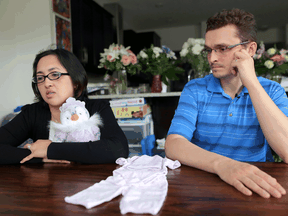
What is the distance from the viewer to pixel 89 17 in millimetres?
3488

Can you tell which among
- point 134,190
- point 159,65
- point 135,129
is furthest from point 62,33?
point 134,190

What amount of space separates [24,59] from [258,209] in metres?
2.73

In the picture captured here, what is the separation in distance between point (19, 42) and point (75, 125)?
2.06 meters

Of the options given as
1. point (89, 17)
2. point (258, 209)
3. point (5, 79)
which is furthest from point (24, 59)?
point (258, 209)

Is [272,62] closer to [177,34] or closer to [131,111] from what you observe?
[131,111]

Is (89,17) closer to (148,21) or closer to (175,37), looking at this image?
(148,21)

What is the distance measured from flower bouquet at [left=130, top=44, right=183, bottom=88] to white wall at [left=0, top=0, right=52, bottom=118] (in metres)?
1.23

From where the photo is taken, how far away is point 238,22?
1098 millimetres

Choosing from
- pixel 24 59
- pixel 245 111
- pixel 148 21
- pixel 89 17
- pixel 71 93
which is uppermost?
pixel 148 21

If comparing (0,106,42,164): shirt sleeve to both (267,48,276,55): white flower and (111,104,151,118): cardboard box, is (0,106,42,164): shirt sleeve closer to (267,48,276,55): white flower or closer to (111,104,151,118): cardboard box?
(111,104,151,118): cardboard box

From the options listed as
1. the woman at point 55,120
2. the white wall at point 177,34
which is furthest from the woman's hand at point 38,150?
the white wall at point 177,34

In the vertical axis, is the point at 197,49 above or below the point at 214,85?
above

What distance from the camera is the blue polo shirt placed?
1.10m

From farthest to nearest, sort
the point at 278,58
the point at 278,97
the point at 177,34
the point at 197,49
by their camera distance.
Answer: the point at 177,34, the point at 197,49, the point at 278,58, the point at 278,97
